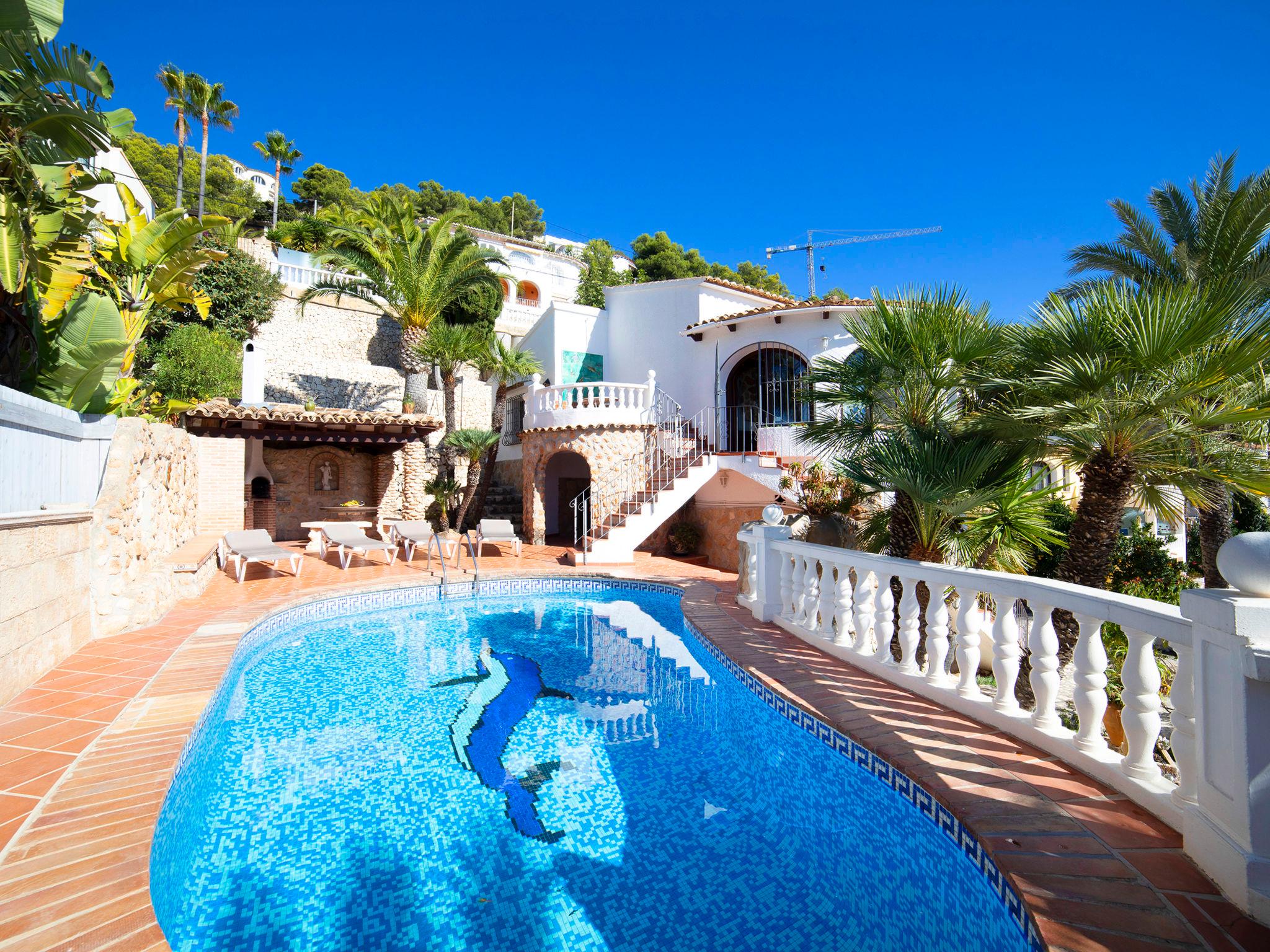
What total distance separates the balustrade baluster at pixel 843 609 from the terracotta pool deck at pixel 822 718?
0.88 ft

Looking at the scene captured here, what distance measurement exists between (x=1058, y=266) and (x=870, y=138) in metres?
8.18

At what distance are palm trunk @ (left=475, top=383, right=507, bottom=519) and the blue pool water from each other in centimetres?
1283

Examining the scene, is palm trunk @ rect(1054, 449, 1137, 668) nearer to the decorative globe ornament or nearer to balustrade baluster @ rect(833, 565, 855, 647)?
balustrade baluster @ rect(833, 565, 855, 647)

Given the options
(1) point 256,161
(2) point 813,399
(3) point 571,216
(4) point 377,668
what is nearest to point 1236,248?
(2) point 813,399

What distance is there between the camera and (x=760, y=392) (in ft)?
56.4

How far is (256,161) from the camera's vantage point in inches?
2904

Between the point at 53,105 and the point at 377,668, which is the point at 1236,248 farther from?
the point at 53,105

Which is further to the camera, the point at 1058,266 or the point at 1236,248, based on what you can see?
the point at 1058,266

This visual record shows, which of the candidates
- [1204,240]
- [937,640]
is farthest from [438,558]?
[1204,240]

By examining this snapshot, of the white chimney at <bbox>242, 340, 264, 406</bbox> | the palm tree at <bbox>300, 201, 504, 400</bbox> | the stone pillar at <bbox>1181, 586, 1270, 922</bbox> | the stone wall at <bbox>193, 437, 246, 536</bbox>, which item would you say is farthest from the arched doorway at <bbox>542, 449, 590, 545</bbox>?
the stone pillar at <bbox>1181, 586, 1270, 922</bbox>

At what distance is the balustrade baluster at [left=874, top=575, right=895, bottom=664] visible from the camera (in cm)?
528

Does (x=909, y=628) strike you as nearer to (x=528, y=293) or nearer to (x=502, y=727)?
(x=502, y=727)

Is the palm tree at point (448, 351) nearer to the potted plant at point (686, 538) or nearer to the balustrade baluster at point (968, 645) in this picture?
the potted plant at point (686, 538)

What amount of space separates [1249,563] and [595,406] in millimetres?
13764
